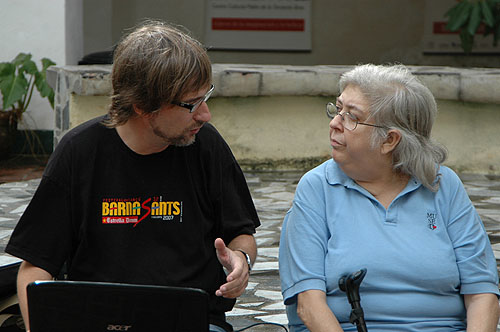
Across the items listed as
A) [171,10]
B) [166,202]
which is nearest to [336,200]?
[166,202]

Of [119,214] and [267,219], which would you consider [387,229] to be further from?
[267,219]

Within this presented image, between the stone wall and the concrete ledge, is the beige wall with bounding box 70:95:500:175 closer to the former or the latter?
the stone wall

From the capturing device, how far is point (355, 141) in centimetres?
255

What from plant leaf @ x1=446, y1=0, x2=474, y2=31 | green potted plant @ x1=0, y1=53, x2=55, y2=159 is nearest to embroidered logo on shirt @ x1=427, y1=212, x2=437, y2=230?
green potted plant @ x1=0, y1=53, x2=55, y2=159

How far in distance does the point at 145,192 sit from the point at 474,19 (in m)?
8.26

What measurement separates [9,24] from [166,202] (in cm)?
696

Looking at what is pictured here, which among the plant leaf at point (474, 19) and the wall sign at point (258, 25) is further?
the wall sign at point (258, 25)

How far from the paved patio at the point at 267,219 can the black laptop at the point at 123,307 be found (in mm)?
1460

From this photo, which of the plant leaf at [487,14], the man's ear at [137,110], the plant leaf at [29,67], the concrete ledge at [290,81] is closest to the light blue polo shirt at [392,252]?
the man's ear at [137,110]

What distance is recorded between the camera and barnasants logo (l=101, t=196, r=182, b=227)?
243cm

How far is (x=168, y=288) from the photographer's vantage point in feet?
6.44

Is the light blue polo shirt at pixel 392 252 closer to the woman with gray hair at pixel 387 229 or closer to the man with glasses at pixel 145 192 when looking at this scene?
the woman with gray hair at pixel 387 229

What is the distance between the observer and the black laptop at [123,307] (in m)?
1.97

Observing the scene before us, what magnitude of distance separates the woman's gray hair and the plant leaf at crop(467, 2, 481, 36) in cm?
778
